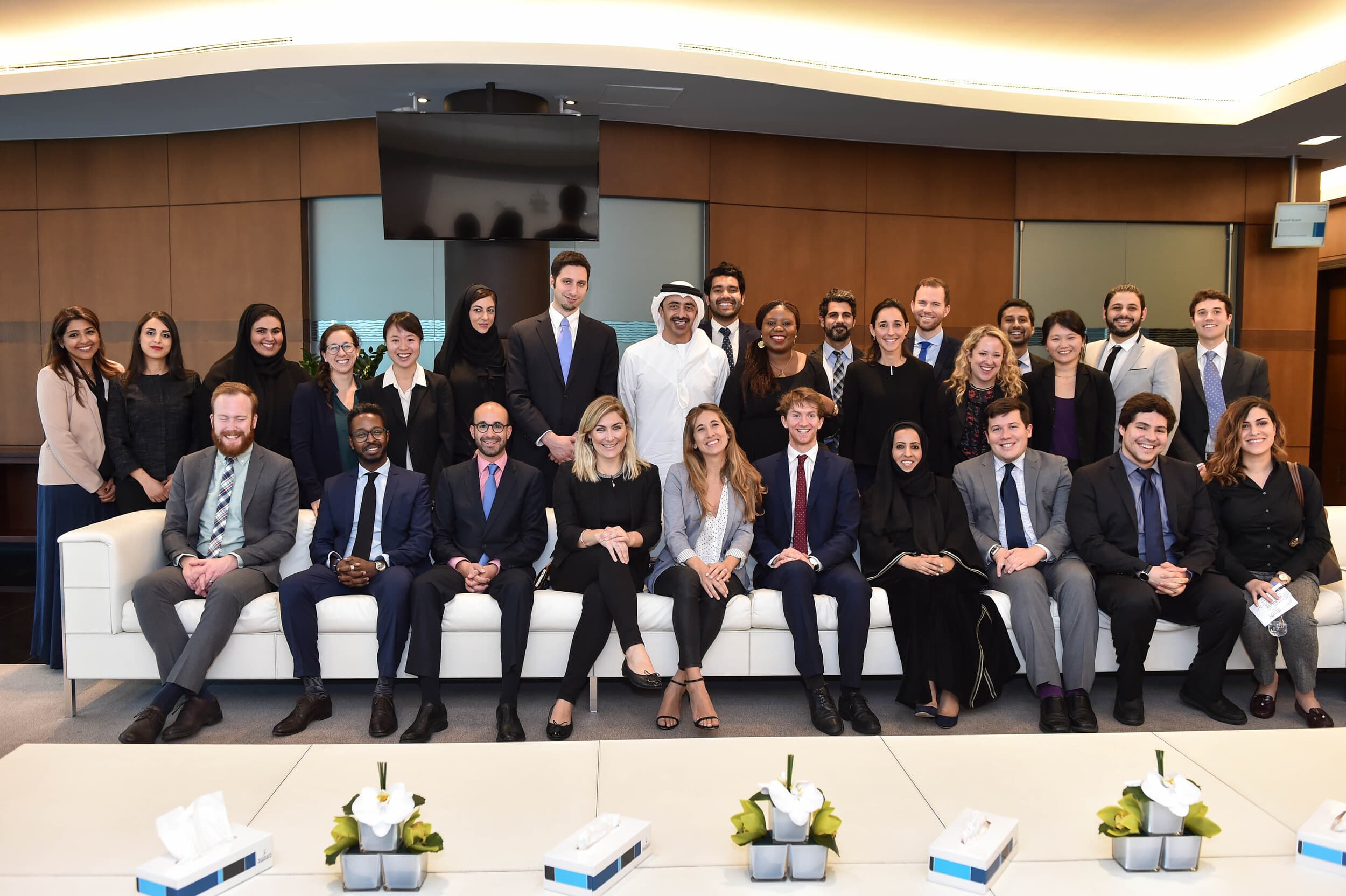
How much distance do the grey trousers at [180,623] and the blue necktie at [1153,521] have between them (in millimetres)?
3907

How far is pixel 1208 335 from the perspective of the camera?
18.0 ft

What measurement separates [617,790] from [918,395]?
3.07m

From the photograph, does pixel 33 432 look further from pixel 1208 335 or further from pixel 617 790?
pixel 1208 335

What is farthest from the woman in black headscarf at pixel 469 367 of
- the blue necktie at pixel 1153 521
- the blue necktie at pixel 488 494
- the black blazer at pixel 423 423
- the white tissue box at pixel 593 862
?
the white tissue box at pixel 593 862

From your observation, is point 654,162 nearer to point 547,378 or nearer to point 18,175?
point 547,378

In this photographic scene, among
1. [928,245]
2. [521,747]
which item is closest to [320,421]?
[521,747]

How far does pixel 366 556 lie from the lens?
177 inches

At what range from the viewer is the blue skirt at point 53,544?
4828 millimetres

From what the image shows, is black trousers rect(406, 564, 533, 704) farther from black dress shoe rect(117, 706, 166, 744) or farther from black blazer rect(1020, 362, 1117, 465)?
black blazer rect(1020, 362, 1117, 465)

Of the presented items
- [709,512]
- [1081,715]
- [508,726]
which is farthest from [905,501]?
[508,726]

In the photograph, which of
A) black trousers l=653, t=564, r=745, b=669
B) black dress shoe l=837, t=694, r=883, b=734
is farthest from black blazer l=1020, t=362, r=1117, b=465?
black trousers l=653, t=564, r=745, b=669

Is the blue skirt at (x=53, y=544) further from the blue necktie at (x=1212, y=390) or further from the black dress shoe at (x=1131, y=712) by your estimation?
the blue necktie at (x=1212, y=390)

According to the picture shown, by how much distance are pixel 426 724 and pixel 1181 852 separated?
2810 mm

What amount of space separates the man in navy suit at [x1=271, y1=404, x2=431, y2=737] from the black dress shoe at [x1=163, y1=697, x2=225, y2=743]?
0.90 feet
